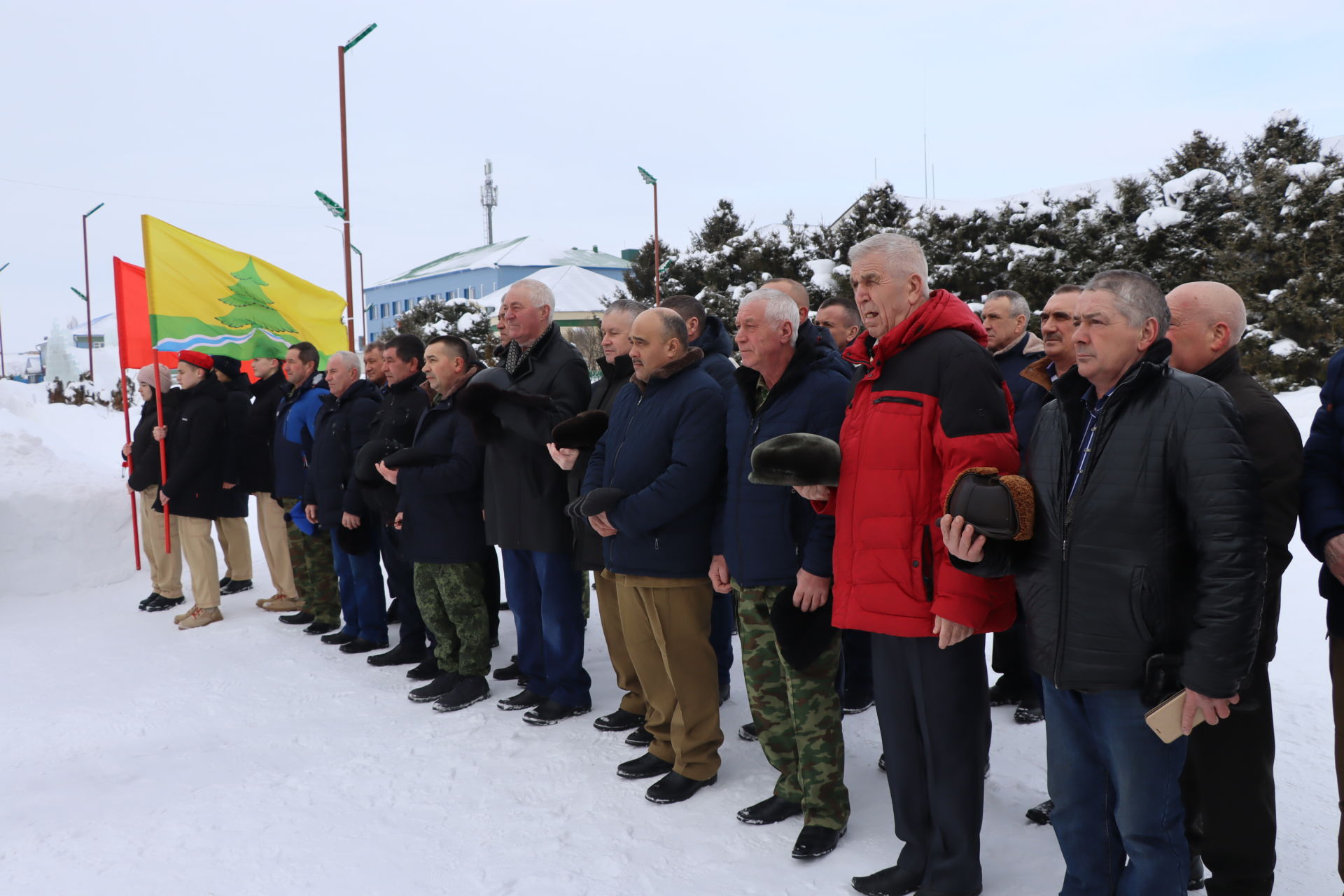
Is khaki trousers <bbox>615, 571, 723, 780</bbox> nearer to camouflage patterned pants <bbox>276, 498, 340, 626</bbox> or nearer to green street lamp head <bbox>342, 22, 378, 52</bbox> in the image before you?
camouflage patterned pants <bbox>276, 498, 340, 626</bbox>

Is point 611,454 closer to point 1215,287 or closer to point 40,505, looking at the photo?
point 1215,287

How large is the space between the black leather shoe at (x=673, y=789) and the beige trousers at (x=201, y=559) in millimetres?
4685

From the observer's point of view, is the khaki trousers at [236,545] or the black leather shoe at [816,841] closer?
the black leather shoe at [816,841]

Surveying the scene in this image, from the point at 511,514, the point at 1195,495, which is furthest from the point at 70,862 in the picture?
the point at 1195,495

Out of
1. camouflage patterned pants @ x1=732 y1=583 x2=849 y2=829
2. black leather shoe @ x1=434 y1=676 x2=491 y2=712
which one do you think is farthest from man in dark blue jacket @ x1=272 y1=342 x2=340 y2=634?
camouflage patterned pants @ x1=732 y1=583 x2=849 y2=829

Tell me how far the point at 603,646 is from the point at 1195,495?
15.2 feet

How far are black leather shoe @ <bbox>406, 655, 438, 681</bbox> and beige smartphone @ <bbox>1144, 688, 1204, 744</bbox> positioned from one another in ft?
14.0

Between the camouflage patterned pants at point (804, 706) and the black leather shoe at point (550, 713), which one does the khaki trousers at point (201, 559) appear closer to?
the black leather shoe at point (550, 713)

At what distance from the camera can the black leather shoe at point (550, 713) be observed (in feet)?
15.9

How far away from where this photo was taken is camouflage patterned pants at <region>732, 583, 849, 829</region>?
3.40 meters

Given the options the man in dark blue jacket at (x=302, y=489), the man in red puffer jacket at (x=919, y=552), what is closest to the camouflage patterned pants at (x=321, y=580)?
the man in dark blue jacket at (x=302, y=489)

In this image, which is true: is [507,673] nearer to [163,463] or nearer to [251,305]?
[163,463]

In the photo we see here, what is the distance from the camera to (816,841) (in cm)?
332

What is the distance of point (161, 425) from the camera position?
24.1 ft
